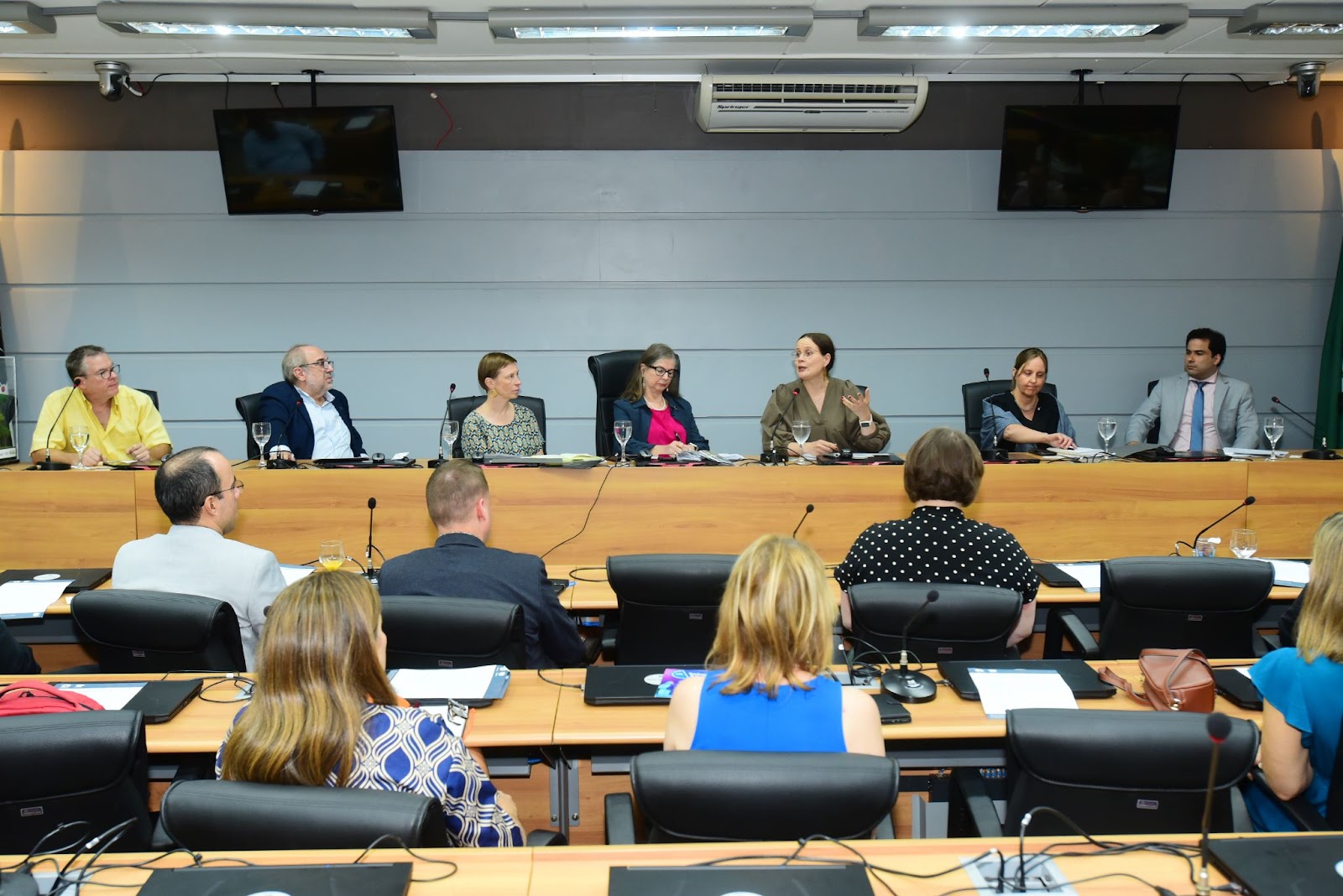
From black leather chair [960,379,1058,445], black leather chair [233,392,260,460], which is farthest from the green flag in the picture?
black leather chair [233,392,260,460]

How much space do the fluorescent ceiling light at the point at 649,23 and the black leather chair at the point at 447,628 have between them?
3.06 metres

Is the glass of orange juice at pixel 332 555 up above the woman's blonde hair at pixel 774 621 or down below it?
below

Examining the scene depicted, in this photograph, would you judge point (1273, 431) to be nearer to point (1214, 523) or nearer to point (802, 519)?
point (1214, 523)

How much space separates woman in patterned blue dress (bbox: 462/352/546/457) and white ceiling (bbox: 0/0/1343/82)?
1629 mm

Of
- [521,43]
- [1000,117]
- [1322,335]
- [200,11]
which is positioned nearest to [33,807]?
[200,11]

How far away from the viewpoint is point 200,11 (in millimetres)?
4332

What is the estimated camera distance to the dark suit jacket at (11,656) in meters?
2.60

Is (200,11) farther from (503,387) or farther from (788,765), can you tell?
(788,765)

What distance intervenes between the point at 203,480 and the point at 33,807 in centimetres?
121

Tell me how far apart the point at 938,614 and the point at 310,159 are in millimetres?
4711

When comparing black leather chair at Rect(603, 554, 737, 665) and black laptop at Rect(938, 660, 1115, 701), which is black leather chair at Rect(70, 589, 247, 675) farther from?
black laptop at Rect(938, 660, 1115, 701)

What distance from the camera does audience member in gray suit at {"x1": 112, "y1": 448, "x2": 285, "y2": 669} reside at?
2852mm

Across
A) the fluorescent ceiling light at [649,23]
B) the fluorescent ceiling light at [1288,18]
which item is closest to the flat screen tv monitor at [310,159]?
the fluorescent ceiling light at [649,23]

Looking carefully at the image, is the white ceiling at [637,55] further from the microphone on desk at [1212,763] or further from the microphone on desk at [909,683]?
the microphone on desk at [1212,763]
